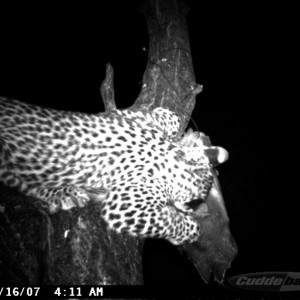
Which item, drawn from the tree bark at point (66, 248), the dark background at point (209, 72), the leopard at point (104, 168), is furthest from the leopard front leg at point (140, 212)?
the dark background at point (209, 72)

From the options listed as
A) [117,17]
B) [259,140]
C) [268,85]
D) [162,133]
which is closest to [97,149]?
[162,133]

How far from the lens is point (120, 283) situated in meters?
2.49

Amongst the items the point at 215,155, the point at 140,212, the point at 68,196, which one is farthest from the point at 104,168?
the point at 215,155

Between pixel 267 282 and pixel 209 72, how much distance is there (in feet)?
16.4

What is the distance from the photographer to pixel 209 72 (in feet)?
22.8

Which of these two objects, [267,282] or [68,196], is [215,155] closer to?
[267,282]

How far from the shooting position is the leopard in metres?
2.63

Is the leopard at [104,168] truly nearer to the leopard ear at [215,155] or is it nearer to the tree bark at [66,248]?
the tree bark at [66,248]

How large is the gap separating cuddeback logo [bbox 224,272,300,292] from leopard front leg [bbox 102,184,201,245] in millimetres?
1118

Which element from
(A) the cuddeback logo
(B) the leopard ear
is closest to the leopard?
(B) the leopard ear

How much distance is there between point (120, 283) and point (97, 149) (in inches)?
48.6

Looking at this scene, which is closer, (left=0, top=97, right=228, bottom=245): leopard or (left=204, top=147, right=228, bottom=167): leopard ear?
(left=0, top=97, right=228, bottom=245): leopard

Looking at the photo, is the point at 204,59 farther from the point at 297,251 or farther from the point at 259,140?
the point at 297,251

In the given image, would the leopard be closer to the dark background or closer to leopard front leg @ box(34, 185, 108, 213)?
leopard front leg @ box(34, 185, 108, 213)
